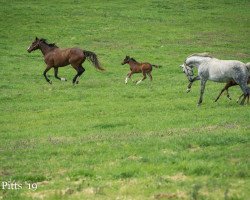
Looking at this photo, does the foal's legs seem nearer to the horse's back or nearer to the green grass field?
the green grass field

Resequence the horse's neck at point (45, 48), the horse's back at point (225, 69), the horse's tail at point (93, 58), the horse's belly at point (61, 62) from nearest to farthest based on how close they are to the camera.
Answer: the horse's back at point (225, 69), the horse's tail at point (93, 58), the horse's belly at point (61, 62), the horse's neck at point (45, 48)

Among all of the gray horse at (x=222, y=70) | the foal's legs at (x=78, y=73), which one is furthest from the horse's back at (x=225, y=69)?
the foal's legs at (x=78, y=73)

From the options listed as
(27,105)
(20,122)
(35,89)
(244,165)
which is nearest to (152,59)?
(35,89)

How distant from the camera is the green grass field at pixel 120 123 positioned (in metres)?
10.3

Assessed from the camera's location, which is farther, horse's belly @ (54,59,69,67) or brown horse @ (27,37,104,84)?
horse's belly @ (54,59,69,67)

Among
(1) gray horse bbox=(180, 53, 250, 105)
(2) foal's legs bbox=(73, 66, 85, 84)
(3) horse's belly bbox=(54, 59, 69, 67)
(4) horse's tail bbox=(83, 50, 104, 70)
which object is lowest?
(2) foal's legs bbox=(73, 66, 85, 84)

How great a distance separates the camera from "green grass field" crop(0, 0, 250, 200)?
10.3 meters

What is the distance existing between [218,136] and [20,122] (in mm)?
8840

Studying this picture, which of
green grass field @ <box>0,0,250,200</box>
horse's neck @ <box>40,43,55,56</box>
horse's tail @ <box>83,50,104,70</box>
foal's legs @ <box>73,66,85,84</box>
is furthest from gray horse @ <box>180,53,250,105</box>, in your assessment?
horse's neck @ <box>40,43,55,56</box>

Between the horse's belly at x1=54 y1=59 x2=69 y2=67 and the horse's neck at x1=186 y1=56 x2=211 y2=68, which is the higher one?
the horse's neck at x1=186 y1=56 x2=211 y2=68

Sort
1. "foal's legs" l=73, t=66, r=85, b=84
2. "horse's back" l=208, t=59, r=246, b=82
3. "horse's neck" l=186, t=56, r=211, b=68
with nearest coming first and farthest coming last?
"horse's back" l=208, t=59, r=246, b=82
"horse's neck" l=186, t=56, r=211, b=68
"foal's legs" l=73, t=66, r=85, b=84

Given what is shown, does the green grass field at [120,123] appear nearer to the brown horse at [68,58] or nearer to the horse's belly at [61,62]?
the brown horse at [68,58]

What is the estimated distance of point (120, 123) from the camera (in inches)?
712

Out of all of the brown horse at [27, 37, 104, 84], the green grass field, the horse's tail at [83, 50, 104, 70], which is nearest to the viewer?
the green grass field
